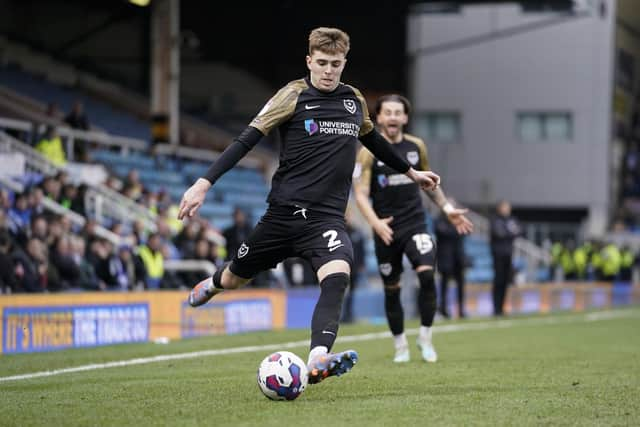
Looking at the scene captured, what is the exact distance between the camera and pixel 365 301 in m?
21.7

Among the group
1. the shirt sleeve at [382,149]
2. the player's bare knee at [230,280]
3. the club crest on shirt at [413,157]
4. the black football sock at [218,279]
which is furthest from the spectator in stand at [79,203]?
the shirt sleeve at [382,149]

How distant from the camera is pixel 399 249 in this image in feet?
33.5

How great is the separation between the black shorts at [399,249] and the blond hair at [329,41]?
131 inches

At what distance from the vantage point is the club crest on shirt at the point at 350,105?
739 cm

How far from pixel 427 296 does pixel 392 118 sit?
161 cm

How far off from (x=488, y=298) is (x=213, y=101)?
15100mm

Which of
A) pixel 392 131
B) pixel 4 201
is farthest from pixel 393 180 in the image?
pixel 4 201

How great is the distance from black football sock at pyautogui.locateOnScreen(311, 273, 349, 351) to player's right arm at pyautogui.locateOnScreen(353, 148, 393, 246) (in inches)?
96.0

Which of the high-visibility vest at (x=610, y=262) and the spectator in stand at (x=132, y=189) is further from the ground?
the spectator in stand at (x=132, y=189)

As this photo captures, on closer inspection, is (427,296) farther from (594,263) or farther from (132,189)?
(594,263)

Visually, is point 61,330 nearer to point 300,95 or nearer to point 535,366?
point 535,366

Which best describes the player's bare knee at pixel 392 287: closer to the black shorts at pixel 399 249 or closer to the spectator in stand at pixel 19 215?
the black shorts at pixel 399 249

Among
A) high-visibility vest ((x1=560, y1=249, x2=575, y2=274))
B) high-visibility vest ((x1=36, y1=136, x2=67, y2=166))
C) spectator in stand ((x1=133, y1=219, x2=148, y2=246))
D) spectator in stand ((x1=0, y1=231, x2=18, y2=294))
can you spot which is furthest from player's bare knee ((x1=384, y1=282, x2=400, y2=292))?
high-visibility vest ((x1=560, y1=249, x2=575, y2=274))

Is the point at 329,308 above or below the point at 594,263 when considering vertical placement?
above
